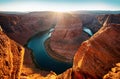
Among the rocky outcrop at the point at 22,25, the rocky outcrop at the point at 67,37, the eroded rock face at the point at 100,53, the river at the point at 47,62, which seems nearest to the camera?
the eroded rock face at the point at 100,53

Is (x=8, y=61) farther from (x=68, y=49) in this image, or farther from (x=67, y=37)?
(x=67, y=37)

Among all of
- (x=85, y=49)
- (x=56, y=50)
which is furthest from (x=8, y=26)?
(x=85, y=49)

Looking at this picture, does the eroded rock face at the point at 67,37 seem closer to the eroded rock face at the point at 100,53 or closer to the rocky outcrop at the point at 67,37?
the rocky outcrop at the point at 67,37

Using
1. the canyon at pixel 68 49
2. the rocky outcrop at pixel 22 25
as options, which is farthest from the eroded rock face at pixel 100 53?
the rocky outcrop at pixel 22 25

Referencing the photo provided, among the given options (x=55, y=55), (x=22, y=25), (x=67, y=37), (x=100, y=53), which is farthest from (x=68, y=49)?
(x=22, y=25)

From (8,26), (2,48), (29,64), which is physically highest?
(2,48)

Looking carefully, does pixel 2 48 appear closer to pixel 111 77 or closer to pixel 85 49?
pixel 111 77

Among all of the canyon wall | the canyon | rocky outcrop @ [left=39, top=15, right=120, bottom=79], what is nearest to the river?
the canyon

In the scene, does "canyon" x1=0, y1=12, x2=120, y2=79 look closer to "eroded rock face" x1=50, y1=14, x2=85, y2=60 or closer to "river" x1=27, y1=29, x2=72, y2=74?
"eroded rock face" x1=50, y1=14, x2=85, y2=60
